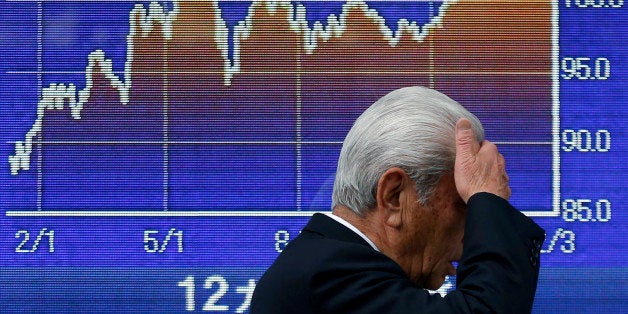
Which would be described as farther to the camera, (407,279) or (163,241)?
(163,241)

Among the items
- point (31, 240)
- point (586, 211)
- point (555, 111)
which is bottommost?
point (31, 240)

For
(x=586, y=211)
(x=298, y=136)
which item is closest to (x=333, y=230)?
(x=298, y=136)

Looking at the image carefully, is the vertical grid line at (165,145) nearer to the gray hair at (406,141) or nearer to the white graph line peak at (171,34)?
the white graph line peak at (171,34)

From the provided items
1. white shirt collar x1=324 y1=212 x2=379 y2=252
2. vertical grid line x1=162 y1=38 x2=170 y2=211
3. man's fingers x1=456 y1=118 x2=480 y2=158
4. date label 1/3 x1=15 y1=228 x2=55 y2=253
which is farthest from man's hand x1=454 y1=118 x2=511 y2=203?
date label 1/3 x1=15 y1=228 x2=55 y2=253

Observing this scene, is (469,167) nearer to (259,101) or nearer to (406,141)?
(406,141)

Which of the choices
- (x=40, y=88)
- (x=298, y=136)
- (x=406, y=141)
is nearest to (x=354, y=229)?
(x=406, y=141)

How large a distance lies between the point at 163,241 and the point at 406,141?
196cm

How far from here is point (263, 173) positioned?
10.4 ft

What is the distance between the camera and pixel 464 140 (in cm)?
130

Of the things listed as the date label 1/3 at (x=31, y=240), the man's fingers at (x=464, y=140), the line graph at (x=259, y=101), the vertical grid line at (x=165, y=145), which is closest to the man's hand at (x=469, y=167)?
the man's fingers at (x=464, y=140)

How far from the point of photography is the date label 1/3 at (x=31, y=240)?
3.19 m

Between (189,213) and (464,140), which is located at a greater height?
(464,140)

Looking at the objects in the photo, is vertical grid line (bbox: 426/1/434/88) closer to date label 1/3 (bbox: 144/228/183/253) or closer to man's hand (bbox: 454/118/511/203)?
date label 1/3 (bbox: 144/228/183/253)

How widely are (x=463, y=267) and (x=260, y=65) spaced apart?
2008 mm
